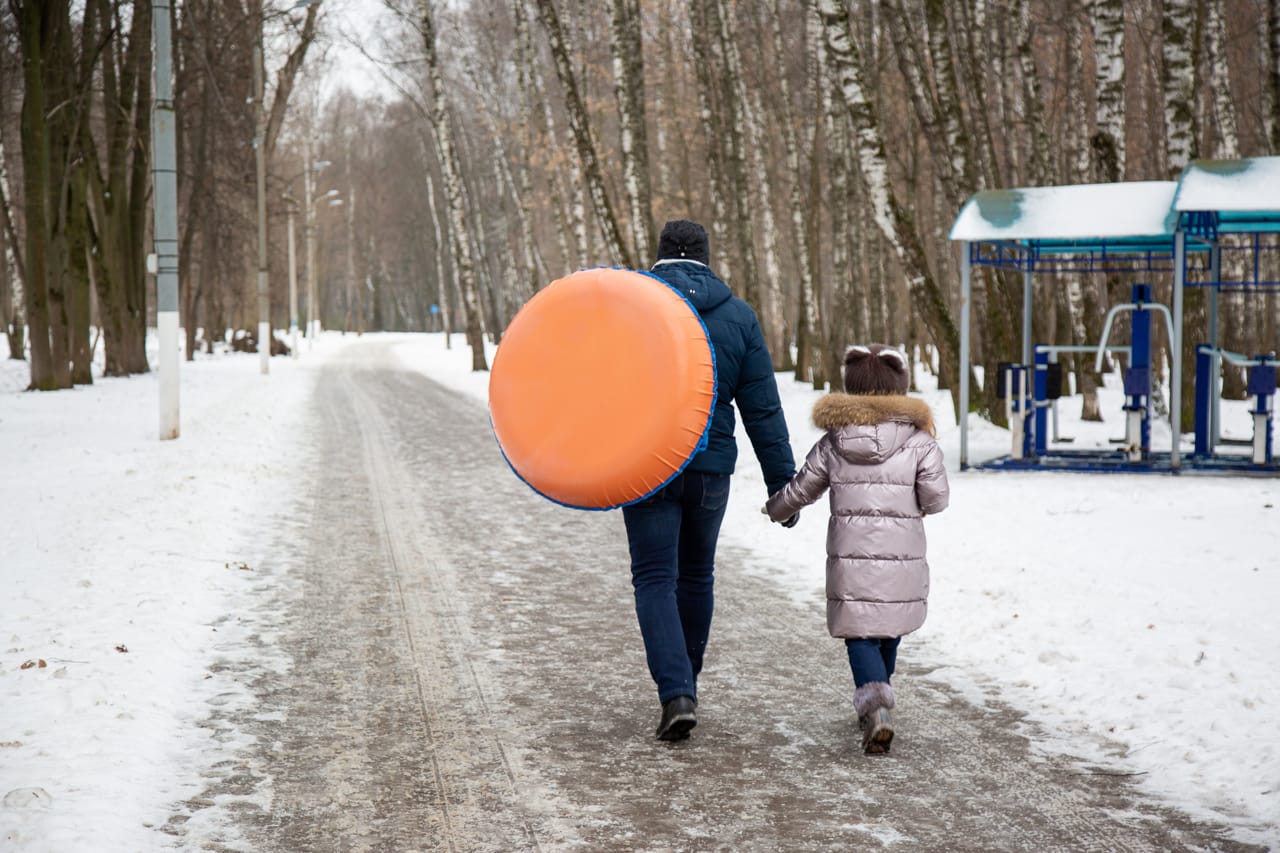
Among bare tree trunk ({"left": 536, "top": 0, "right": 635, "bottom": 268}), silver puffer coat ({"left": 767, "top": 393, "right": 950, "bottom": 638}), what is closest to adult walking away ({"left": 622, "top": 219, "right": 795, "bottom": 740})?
silver puffer coat ({"left": 767, "top": 393, "right": 950, "bottom": 638})

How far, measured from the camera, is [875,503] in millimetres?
4949

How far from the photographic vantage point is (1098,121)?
50.6 ft

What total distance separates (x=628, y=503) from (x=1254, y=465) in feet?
31.8

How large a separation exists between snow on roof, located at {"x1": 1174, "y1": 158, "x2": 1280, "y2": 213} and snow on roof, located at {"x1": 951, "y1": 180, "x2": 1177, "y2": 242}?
41cm

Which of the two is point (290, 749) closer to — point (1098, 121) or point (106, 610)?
point (106, 610)

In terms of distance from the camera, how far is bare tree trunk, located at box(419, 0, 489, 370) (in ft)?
104

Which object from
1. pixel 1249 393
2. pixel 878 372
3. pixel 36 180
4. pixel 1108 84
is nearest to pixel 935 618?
pixel 878 372

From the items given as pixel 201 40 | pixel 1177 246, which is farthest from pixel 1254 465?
pixel 201 40

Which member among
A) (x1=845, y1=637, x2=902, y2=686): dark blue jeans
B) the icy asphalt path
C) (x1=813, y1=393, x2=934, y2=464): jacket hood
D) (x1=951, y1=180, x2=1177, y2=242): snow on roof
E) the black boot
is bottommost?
the icy asphalt path

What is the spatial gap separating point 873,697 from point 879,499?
29.8 inches

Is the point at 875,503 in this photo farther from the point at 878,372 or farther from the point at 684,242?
the point at 684,242

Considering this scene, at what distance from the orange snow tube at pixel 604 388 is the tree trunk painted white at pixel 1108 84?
1139 cm

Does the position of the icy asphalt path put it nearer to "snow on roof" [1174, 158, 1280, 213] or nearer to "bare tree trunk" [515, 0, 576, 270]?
"snow on roof" [1174, 158, 1280, 213]

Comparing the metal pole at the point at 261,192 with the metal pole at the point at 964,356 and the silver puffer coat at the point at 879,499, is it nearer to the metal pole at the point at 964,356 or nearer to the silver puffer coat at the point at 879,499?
the metal pole at the point at 964,356
